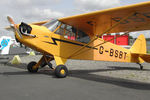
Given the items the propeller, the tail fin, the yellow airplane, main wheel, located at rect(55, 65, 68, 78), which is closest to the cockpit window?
the yellow airplane

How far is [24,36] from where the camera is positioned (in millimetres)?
5492

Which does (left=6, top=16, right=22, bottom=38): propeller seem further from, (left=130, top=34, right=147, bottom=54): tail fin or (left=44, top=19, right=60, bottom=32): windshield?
(left=130, top=34, right=147, bottom=54): tail fin

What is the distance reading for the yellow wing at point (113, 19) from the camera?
5176mm

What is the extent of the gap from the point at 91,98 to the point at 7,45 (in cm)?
1280

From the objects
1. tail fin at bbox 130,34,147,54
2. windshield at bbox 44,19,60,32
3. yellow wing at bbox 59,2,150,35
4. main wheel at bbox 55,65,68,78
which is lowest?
main wheel at bbox 55,65,68,78

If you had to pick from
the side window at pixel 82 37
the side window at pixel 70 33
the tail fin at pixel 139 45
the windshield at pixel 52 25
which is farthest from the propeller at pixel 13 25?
the tail fin at pixel 139 45

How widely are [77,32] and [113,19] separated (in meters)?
1.74

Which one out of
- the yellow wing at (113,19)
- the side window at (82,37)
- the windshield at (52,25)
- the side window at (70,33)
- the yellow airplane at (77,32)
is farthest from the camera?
the side window at (82,37)

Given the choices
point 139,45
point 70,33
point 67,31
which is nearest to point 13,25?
point 67,31

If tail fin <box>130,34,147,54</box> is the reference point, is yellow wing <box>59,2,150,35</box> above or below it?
above

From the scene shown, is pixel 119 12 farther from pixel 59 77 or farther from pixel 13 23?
pixel 13 23

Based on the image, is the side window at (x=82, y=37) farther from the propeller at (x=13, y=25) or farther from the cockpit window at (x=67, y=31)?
the propeller at (x=13, y=25)

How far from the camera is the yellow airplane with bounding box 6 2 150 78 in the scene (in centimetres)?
549

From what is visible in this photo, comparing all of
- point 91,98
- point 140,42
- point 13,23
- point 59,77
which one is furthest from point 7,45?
point 91,98
